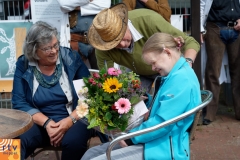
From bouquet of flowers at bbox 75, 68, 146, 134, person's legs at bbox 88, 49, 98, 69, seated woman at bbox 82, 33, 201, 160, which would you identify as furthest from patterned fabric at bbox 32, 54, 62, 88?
person's legs at bbox 88, 49, 98, 69

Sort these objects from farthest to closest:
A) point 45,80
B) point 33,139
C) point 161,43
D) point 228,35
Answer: point 228,35, point 45,80, point 33,139, point 161,43

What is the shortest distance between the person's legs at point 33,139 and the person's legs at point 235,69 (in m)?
2.94

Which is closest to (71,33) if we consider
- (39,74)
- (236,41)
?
(39,74)

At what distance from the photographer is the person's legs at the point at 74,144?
12.3ft

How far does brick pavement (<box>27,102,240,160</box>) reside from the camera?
5.00m

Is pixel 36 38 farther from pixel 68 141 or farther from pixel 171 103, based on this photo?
pixel 171 103

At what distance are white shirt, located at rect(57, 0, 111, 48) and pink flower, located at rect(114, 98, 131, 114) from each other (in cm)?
243

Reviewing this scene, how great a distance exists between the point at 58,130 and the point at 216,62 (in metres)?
2.82

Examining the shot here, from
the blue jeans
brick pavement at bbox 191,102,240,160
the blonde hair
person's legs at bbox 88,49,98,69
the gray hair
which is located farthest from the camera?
the blue jeans

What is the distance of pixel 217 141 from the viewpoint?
5.43 meters

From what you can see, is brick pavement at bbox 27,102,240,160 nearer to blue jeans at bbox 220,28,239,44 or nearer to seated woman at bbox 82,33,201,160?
blue jeans at bbox 220,28,239,44

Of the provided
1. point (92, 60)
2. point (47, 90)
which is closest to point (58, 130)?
point (47, 90)

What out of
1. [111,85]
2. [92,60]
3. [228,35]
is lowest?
[92,60]

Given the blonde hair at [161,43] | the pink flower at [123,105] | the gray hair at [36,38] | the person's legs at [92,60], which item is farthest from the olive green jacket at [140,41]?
the person's legs at [92,60]
